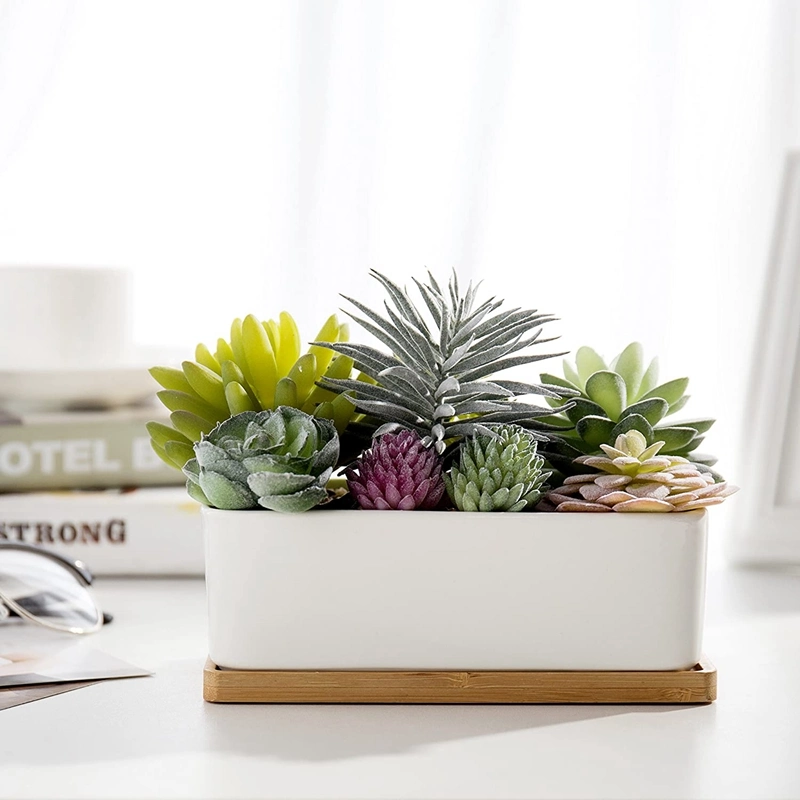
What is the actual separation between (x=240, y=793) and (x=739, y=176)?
0.93m

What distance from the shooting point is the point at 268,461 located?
484mm

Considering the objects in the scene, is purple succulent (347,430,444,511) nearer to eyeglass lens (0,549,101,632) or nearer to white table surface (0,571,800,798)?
white table surface (0,571,800,798)

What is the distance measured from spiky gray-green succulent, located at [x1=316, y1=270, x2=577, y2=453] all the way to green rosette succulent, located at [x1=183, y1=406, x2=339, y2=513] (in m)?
0.04

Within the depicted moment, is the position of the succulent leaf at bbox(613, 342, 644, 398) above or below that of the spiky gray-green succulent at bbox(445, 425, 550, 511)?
above

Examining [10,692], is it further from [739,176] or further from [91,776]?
[739,176]

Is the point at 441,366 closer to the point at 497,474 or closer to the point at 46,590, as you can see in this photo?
the point at 497,474

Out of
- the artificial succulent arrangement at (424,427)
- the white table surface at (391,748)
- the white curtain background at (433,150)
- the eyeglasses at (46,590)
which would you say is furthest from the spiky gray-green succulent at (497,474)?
the white curtain background at (433,150)

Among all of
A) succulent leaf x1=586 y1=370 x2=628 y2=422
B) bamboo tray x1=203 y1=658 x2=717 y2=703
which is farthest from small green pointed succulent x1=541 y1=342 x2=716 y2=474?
bamboo tray x1=203 y1=658 x2=717 y2=703

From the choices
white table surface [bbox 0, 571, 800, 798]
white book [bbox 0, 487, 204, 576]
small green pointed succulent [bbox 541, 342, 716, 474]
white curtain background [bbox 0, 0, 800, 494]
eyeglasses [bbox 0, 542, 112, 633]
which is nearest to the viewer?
white table surface [bbox 0, 571, 800, 798]

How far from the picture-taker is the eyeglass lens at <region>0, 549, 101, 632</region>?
697 millimetres

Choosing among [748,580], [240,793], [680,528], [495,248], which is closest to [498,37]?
[495,248]

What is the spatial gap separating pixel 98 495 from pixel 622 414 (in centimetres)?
52

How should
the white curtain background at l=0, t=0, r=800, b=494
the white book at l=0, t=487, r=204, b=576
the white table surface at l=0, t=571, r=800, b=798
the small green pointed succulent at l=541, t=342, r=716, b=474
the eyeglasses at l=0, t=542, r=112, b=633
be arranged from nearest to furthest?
the white table surface at l=0, t=571, r=800, b=798 → the small green pointed succulent at l=541, t=342, r=716, b=474 → the eyeglasses at l=0, t=542, r=112, b=633 → the white book at l=0, t=487, r=204, b=576 → the white curtain background at l=0, t=0, r=800, b=494

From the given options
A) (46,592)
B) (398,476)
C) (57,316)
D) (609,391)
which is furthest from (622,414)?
(57,316)
